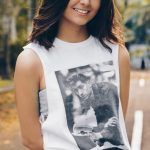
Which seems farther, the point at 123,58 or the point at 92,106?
the point at 123,58

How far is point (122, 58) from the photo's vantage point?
2.28 m

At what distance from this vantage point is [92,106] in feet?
6.86

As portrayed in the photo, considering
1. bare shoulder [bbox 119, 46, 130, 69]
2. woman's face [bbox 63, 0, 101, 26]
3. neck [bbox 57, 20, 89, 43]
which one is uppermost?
woman's face [bbox 63, 0, 101, 26]

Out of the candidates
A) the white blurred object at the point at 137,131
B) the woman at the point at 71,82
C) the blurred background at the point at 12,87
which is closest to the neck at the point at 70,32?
the woman at the point at 71,82

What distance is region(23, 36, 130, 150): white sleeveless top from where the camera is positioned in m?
2.05

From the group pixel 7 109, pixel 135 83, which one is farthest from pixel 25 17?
pixel 7 109

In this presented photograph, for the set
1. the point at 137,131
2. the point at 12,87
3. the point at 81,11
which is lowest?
the point at 12,87

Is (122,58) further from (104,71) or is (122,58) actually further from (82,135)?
(82,135)

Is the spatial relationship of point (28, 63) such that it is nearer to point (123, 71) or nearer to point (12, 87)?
point (123, 71)

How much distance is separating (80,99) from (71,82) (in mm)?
83

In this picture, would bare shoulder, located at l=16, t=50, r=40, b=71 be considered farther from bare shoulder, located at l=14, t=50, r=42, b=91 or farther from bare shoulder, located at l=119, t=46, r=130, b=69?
bare shoulder, located at l=119, t=46, r=130, b=69

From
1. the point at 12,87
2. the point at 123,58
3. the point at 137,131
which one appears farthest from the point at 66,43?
the point at 12,87

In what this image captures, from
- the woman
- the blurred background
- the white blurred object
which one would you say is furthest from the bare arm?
the white blurred object

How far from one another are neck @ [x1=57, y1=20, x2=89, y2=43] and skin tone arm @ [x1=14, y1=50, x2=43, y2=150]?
19 cm
